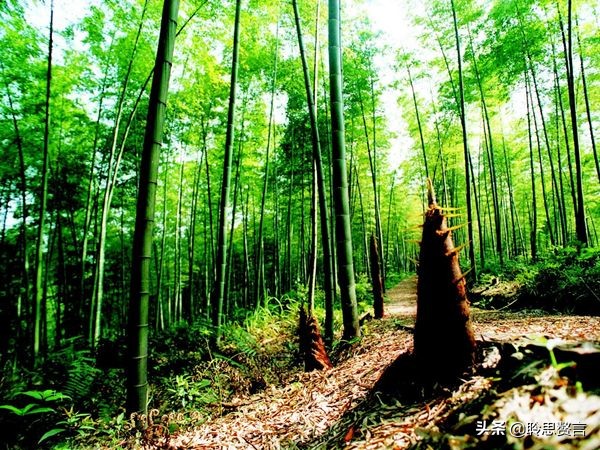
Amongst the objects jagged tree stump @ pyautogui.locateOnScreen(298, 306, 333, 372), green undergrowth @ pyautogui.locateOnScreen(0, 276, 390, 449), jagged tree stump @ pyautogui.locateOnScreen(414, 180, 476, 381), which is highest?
jagged tree stump @ pyautogui.locateOnScreen(414, 180, 476, 381)

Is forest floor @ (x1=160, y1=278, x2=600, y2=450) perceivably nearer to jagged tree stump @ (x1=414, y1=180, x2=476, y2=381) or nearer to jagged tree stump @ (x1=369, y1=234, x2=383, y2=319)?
jagged tree stump @ (x1=414, y1=180, x2=476, y2=381)

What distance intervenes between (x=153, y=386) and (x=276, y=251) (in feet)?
24.1

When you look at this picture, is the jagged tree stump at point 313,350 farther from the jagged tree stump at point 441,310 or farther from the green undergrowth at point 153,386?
the jagged tree stump at point 441,310

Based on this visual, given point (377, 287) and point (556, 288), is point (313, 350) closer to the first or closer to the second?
point (377, 287)

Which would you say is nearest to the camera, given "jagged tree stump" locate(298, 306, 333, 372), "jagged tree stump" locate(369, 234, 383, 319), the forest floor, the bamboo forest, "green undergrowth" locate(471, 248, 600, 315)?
the forest floor

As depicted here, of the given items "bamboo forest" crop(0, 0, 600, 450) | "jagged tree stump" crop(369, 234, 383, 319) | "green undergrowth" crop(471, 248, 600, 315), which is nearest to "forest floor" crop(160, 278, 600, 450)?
"bamboo forest" crop(0, 0, 600, 450)

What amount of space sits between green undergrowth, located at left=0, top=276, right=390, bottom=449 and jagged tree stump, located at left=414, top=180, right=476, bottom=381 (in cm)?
176

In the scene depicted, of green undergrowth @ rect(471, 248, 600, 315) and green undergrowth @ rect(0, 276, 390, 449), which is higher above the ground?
green undergrowth @ rect(471, 248, 600, 315)

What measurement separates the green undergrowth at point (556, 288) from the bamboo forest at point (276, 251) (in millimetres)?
39

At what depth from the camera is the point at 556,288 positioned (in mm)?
4504

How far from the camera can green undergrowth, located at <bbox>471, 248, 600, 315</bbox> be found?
4.02 metres

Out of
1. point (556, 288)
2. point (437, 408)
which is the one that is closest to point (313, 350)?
point (437, 408)

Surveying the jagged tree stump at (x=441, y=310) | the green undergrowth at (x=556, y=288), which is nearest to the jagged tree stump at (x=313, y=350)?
the jagged tree stump at (x=441, y=310)

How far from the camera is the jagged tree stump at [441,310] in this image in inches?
59.7
